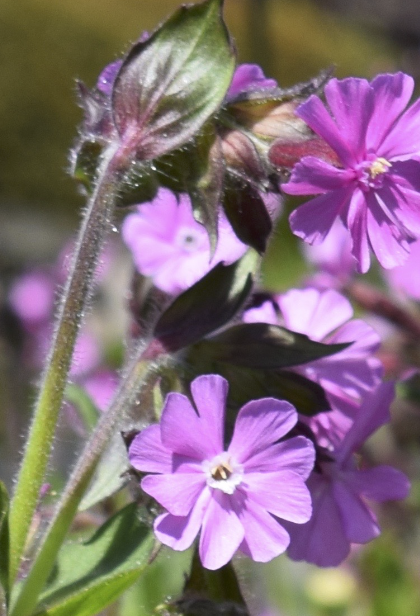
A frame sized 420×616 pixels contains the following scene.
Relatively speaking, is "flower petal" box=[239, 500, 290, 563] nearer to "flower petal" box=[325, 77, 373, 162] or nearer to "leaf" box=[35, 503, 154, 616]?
"leaf" box=[35, 503, 154, 616]

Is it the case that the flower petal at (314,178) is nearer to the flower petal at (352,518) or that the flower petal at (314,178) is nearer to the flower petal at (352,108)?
the flower petal at (352,108)

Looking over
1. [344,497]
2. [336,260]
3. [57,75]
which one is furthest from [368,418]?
[57,75]

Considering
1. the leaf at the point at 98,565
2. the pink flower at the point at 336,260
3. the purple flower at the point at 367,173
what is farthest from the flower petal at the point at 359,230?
the pink flower at the point at 336,260

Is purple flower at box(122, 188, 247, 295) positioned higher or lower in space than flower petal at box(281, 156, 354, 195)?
lower

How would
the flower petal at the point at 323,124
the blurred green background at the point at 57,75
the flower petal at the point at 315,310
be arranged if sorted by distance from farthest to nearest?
the blurred green background at the point at 57,75 → the flower petal at the point at 315,310 → the flower petal at the point at 323,124

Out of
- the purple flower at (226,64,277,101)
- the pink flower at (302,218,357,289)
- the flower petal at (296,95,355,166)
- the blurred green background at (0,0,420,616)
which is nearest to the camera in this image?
the flower petal at (296,95,355,166)

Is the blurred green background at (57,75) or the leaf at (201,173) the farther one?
the blurred green background at (57,75)

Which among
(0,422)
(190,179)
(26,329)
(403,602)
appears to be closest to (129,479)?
(190,179)

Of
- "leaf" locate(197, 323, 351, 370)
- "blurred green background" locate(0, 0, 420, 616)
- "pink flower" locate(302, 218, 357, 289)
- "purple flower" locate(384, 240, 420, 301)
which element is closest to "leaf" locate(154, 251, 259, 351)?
"leaf" locate(197, 323, 351, 370)
